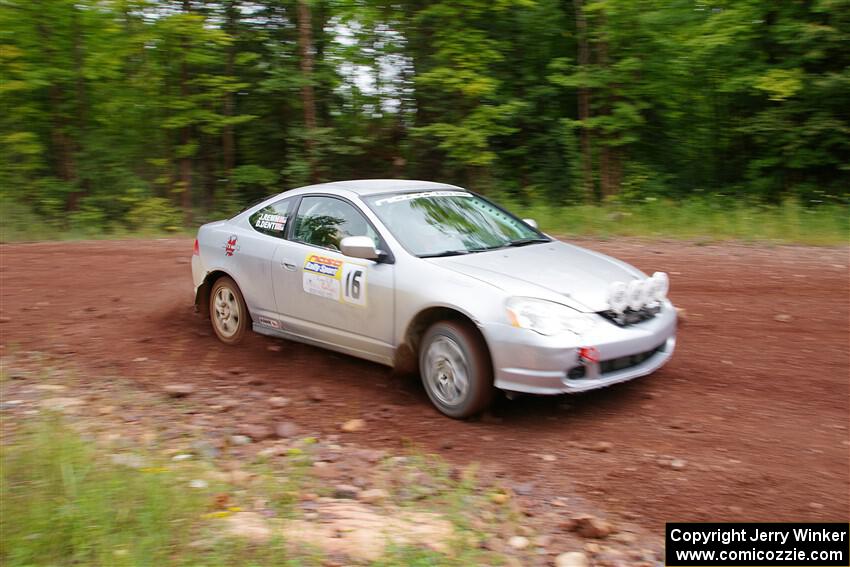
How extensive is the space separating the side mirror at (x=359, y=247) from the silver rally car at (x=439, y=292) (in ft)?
0.03

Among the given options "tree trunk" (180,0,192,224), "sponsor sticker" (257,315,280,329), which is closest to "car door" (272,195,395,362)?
"sponsor sticker" (257,315,280,329)

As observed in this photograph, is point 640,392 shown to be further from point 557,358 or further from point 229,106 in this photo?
point 229,106

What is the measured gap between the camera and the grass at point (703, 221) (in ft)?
35.8

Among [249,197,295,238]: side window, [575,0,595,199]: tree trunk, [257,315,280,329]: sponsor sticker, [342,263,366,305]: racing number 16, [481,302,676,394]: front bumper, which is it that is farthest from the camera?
[575,0,595,199]: tree trunk

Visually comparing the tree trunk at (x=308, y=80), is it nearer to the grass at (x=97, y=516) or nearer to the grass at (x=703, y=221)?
the grass at (x=703, y=221)

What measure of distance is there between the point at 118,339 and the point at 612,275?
4.69 metres

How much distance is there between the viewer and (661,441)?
4.83m

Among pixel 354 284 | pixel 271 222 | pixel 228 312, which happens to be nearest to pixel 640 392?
pixel 354 284

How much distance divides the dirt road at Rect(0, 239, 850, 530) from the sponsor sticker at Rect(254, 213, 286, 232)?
1.05 metres

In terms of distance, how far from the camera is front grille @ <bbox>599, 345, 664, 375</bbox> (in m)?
5.06

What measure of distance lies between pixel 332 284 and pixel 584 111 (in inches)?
435

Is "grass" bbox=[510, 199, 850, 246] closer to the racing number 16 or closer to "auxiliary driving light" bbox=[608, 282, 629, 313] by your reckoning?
"auxiliary driving light" bbox=[608, 282, 629, 313]

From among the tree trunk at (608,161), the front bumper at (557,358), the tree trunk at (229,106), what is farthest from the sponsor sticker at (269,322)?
the tree trunk at (229,106)

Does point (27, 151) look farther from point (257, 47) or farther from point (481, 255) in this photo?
point (481, 255)
